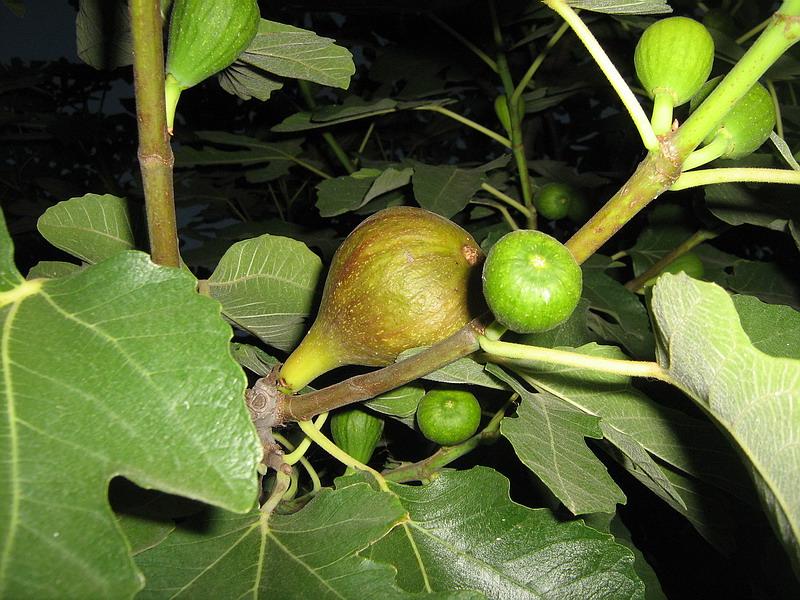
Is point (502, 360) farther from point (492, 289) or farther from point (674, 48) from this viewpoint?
point (674, 48)

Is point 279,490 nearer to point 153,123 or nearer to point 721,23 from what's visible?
point 153,123

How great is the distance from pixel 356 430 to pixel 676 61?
732 mm

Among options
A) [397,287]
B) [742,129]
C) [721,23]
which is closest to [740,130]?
[742,129]

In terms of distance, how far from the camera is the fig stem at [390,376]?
63cm

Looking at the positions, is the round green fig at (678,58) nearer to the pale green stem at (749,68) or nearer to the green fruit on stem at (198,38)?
the pale green stem at (749,68)

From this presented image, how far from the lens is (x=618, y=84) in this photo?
0.57 meters

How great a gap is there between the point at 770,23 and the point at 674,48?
0.28ft

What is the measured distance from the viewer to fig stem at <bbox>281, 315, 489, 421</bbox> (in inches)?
24.8

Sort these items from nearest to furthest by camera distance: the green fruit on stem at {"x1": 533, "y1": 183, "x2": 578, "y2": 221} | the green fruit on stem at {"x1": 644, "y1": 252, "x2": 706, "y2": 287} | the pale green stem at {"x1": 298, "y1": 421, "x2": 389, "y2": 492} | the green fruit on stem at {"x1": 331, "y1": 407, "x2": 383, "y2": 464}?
the pale green stem at {"x1": 298, "y1": 421, "x2": 389, "y2": 492}
the green fruit on stem at {"x1": 331, "y1": 407, "x2": 383, "y2": 464}
the green fruit on stem at {"x1": 644, "y1": 252, "x2": 706, "y2": 287}
the green fruit on stem at {"x1": 533, "y1": 183, "x2": 578, "y2": 221}

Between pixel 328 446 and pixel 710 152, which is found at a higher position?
pixel 710 152

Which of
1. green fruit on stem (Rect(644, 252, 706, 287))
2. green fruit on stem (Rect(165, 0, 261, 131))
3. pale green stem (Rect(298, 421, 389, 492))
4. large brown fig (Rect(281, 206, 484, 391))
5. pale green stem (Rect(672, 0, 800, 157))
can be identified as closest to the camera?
pale green stem (Rect(672, 0, 800, 157))

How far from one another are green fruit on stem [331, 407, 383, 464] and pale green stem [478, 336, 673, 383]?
0.48m

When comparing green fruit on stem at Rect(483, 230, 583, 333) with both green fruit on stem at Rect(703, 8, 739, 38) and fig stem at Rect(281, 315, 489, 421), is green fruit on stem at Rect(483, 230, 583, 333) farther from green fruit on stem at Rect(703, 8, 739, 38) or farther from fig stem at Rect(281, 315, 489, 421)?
green fruit on stem at Rect(703, 8, 739, 38)

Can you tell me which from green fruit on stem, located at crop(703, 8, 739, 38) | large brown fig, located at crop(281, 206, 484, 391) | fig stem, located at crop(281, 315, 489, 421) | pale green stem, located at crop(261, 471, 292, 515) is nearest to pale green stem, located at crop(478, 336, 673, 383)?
fig stem, located at crop(281, 315, 489, 421)
